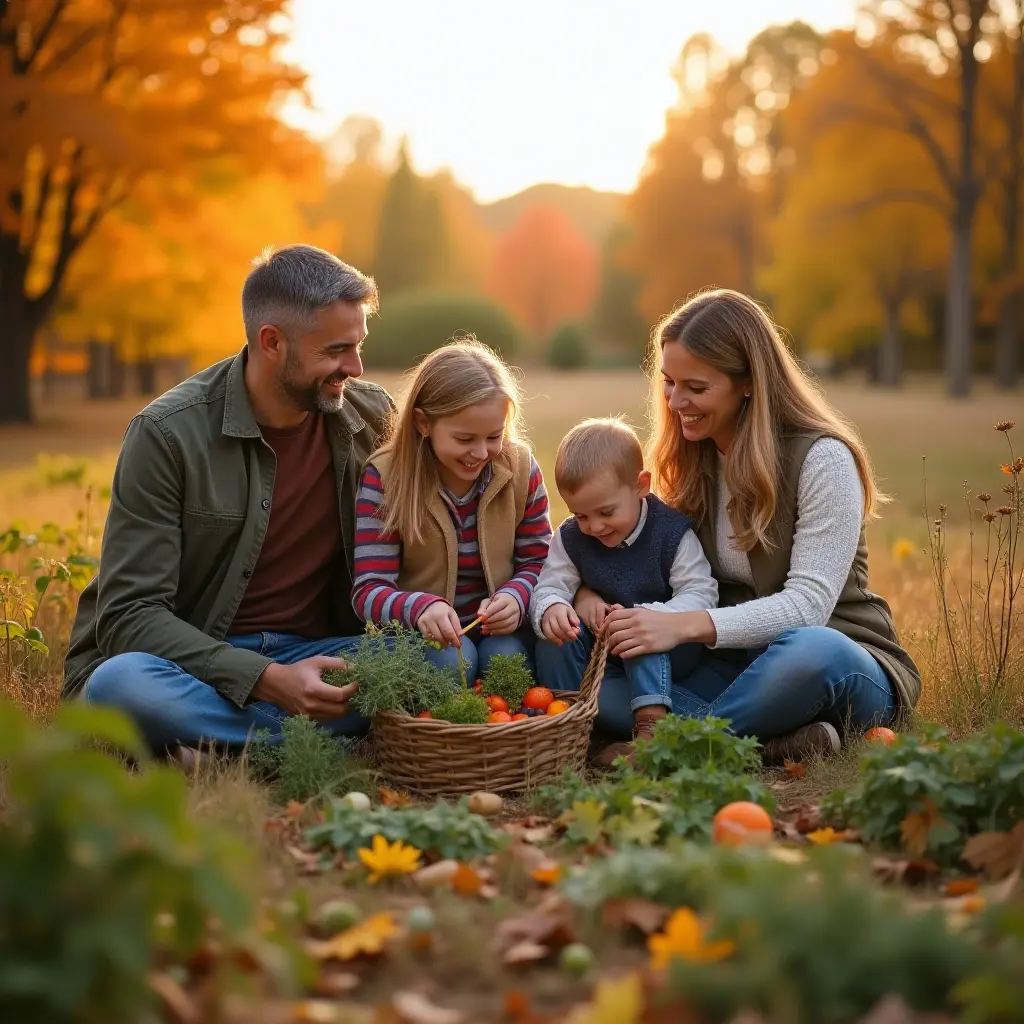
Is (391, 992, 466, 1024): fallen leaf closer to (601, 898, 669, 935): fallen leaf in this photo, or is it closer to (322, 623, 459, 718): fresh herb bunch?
(601, 898, 669, 935): fallen leaf

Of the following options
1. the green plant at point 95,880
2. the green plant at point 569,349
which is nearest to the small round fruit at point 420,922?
the green plant at point 95,880

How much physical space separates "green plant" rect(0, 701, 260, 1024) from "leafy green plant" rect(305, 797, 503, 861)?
3.37ft

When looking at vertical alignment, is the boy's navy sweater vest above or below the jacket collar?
below

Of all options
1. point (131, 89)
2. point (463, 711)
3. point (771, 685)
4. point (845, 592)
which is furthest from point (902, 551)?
point (131, 89)

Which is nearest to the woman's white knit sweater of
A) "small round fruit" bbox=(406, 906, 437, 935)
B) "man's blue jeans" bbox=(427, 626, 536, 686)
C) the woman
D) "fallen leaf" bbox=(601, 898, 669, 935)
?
the woman

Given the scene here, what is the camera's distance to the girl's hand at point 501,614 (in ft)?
11.8

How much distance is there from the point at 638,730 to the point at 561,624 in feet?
1.29

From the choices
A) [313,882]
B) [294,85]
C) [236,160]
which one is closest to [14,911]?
[313,882]

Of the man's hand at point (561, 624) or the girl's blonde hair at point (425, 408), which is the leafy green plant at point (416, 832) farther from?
the girl's blonde hair at point (425, 408)

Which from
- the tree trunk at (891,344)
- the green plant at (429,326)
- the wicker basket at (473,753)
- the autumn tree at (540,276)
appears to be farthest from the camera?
the autumn tree at (540,276)

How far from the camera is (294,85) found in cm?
1307

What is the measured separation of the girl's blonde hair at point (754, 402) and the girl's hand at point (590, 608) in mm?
459

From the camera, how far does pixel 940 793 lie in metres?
2.55

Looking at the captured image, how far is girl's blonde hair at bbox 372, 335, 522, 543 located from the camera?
11.9 ft
